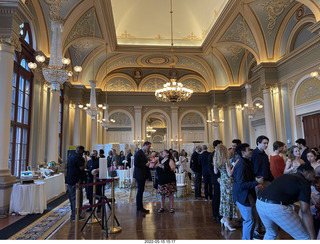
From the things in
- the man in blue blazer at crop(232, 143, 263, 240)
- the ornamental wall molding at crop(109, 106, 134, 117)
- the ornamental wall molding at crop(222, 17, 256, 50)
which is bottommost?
the man in blue blazer at crop(232, 143, 263, 240)

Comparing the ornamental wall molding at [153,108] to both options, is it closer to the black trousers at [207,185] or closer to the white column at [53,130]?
the white column at [53,130]

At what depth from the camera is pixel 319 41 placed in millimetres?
7609

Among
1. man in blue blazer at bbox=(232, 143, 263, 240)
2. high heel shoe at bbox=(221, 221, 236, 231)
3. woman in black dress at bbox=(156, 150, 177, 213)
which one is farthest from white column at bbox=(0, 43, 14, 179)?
man in blue blazer at bbox=(232, 143, 263, 240)

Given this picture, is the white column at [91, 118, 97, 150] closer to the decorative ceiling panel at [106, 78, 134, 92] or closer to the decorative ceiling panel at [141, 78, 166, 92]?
the decorative ceiling panel at [106, 78, 134, 92]

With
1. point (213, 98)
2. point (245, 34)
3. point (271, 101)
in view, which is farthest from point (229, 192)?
point (213, 98)

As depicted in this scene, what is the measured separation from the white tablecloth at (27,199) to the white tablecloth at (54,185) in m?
0.73

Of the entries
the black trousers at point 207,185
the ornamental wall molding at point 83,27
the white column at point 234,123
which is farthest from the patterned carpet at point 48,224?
the white column at point 234,123

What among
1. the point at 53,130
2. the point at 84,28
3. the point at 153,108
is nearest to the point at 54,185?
the point at 53,130

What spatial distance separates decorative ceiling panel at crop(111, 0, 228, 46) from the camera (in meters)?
10.9

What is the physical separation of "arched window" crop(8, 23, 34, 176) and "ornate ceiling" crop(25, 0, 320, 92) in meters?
0.70

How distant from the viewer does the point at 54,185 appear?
712 cm

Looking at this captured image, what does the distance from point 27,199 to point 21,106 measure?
3.45 meters

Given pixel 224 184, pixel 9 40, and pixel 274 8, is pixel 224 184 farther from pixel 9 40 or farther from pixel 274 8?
pixel 274 8
